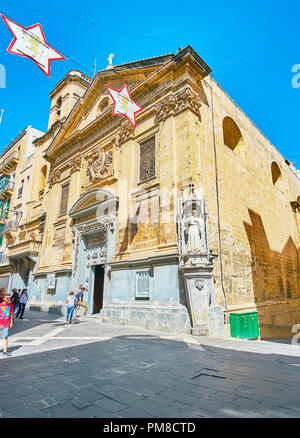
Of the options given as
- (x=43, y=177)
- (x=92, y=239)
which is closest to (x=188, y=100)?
(x=92, y=239)

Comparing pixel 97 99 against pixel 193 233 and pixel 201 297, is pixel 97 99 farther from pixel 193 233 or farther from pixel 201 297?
pixel 201 297

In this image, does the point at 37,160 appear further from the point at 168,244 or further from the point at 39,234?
the point at 168,244

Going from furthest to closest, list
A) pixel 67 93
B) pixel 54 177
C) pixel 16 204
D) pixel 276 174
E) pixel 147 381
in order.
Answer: pixel 16 204 < pixel 67 93 < pixel 276 174 < pixel 54 177 < pixel 147 381

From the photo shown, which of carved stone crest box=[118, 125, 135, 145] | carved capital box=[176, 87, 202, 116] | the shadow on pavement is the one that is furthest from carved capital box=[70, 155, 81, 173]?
the shadow on pavement

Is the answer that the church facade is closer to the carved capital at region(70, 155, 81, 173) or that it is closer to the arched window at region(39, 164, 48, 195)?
the carved capital at region(70, 155, 81, 173)

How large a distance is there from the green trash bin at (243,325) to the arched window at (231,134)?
9611 millimetres

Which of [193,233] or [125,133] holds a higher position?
[125,133]

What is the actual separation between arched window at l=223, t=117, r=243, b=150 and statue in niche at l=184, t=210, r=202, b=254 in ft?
26.4

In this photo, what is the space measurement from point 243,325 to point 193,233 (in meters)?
3.73

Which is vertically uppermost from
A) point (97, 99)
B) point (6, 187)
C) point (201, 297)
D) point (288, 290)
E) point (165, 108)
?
point (97, 99)

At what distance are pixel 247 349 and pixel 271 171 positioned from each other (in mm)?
16128

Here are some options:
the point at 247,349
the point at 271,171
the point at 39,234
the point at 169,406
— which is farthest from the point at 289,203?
the point at 169,406

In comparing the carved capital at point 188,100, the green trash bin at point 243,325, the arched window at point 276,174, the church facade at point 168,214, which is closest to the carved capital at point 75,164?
the church facade at point 168,214

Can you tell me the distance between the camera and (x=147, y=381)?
3561 mm
